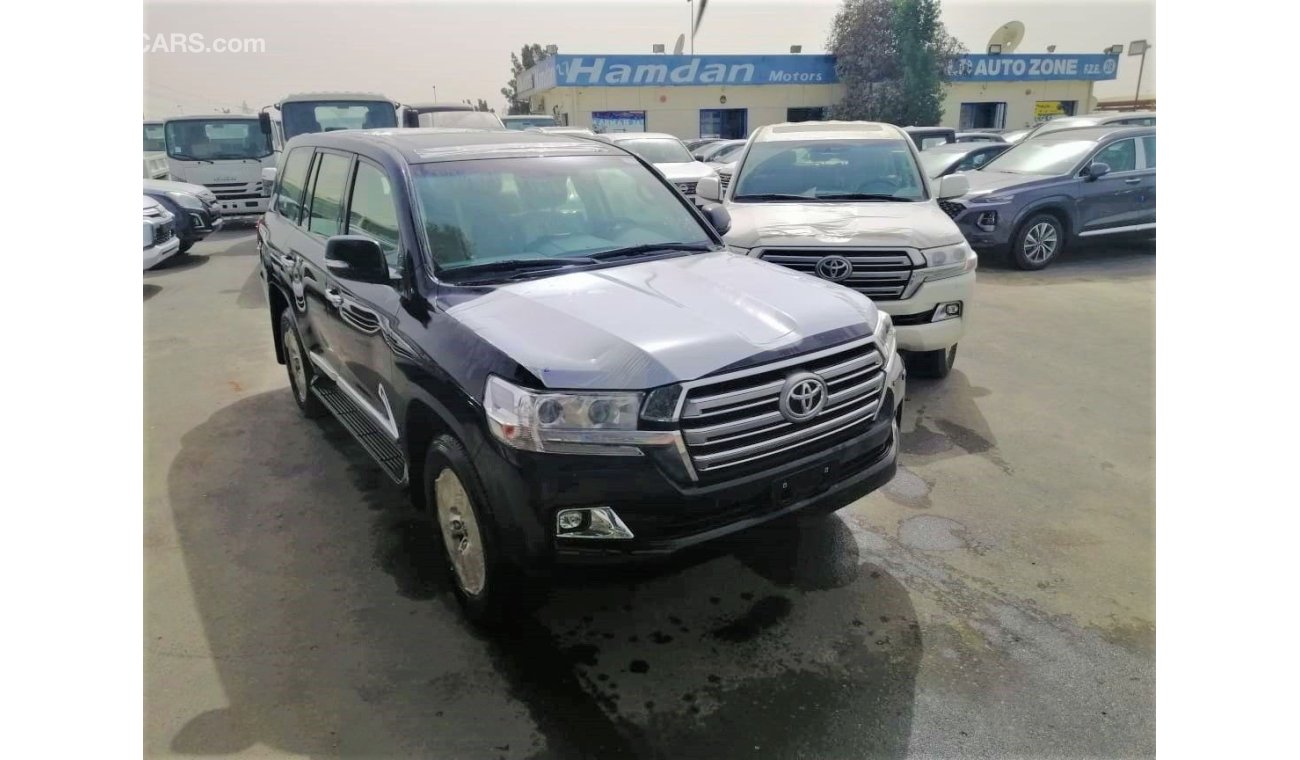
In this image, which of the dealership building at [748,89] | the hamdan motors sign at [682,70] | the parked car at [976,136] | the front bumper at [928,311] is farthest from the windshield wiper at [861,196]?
the hamdan motors sign at [682,70]

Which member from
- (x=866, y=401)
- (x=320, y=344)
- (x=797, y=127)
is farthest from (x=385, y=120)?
(x=866, y=401)

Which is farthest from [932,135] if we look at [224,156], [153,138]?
[153,138]

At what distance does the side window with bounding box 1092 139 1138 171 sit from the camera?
1008 cm

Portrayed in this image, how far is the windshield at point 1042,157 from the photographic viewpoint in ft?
33.2

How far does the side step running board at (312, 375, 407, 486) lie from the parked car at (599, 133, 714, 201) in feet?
25.5

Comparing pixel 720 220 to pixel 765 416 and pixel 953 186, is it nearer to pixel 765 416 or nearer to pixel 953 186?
pixel 765 416

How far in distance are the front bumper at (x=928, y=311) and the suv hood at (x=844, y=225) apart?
29 cm

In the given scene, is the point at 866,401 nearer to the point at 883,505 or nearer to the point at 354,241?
the point at 883,505

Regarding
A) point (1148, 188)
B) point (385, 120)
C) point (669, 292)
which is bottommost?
point (669, 292)

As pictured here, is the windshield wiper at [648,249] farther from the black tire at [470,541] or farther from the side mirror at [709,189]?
the side mirror at [709,189]

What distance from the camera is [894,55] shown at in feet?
103

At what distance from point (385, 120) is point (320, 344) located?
37.4 feet

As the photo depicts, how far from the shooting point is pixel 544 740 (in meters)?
2.44

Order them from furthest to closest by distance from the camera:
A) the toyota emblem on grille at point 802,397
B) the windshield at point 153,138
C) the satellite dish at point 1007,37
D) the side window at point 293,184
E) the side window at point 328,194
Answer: the satellite dish at point 1007,37 < the windshield at point 153,138 < the side window at point 293,184 < the side window at point 328,194 < the toyota emblem on grille at point 802,397
